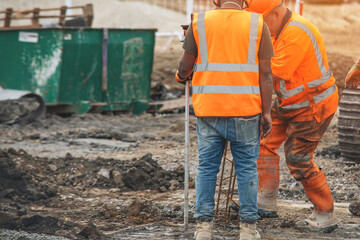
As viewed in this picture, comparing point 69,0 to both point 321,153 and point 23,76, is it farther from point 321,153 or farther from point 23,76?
point 321,153

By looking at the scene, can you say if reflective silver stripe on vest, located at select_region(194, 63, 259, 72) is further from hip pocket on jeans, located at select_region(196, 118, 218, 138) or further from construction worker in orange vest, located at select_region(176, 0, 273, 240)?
hip pocket on jeans, located at select_region(196, 118, 218, 138)

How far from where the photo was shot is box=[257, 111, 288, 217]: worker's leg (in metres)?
5.52

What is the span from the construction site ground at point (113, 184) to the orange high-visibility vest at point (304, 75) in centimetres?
102

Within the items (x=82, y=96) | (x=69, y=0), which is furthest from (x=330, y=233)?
(x=69, y=0)

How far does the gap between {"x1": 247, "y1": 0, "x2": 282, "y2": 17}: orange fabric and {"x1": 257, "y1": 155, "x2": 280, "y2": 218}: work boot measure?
131 cm

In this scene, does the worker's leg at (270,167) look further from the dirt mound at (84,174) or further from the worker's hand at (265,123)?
the dirt mound at (84,174)

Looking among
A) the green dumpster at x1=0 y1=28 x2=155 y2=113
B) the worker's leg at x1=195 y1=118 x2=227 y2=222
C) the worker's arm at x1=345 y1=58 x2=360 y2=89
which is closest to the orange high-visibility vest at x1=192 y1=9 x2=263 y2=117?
the worker's leg at x1=195 y1=118 x2=227 y2=222

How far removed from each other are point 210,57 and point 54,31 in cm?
799

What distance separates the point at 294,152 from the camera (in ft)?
17.4

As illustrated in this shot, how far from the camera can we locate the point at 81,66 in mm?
12227

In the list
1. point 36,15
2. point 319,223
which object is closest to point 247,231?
point 319,223

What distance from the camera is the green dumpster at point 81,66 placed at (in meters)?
11.9

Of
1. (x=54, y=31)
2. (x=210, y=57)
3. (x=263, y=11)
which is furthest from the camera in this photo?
(x=54, y=31)

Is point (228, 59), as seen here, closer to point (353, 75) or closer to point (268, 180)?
point (268, 180)
